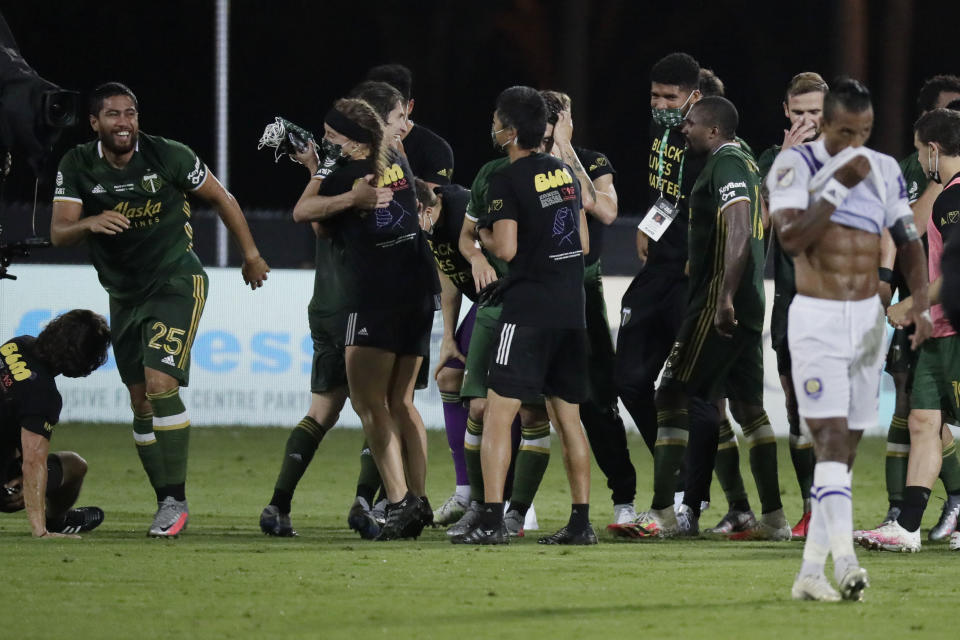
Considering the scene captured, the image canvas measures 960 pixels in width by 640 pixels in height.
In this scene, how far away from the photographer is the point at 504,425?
26.0ft

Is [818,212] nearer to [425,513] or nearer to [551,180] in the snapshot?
[551,180]

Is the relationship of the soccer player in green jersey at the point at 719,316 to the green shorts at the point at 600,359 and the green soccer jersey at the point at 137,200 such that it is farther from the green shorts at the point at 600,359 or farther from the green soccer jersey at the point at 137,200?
the green soccer jersey at the point at 137,200

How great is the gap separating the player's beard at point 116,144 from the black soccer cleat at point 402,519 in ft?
7.43

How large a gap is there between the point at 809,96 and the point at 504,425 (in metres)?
2.69

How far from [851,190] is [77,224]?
409 cm

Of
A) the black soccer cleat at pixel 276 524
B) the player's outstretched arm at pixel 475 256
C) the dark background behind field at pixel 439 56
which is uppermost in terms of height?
the dark background behind field at pixel 439 56

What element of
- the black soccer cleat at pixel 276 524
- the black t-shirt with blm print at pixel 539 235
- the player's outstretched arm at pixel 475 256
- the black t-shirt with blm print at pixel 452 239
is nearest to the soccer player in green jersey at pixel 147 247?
the black soccer cleat at pixel 276 524

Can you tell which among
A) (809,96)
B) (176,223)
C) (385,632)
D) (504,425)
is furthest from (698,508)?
(385,632)

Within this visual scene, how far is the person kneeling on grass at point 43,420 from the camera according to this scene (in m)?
8.00

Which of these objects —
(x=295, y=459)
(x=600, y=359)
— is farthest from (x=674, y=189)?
(x=295, y=459)

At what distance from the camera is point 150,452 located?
8.70 m

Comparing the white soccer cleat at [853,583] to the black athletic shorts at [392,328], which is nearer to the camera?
the white soccer cleat at [853,583]

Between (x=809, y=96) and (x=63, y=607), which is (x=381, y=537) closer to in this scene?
(x=63, y=607)

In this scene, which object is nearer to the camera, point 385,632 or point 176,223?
point 385,632
